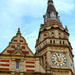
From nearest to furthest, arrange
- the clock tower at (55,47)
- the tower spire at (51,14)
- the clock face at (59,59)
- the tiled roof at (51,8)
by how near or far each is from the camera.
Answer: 1. the clock tower at (55,47)
2. the clock face at (59,59)
3. the tower spire at (51,14)
4. the tiled roof at (51,8)

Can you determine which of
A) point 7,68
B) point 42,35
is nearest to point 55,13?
point 42,35

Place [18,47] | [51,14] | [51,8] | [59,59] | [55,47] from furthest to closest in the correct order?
1. [51,8]
2. [51,14]
3. [55,47]
4. [59,59]
5. [18,47]

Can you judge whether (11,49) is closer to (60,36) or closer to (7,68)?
(7,68)

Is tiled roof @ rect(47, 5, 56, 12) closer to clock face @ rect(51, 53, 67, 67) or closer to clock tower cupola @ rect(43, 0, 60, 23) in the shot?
clock tower cupola @ rect(43, 0, 60, 23)

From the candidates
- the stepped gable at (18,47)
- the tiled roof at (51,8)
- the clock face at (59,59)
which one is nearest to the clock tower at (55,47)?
the clock face at (59,59)

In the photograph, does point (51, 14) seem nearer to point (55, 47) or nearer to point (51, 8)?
point (51, 8)

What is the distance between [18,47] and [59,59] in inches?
330

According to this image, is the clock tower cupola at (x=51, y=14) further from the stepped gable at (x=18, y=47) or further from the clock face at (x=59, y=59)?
the stepped gable at (x=18, y=47)

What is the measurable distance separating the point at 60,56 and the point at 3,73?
1096 cm

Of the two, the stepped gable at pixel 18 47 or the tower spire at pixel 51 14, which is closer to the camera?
the stepped gable at pixel 18 47

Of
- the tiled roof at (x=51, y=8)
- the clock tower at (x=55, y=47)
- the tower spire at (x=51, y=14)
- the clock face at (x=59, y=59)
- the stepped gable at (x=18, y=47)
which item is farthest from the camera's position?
the tiled roof at (x=51, y=8)

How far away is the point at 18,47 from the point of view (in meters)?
25.2

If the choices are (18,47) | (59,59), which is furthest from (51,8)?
(18,47)

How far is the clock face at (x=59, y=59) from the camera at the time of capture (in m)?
30.3
